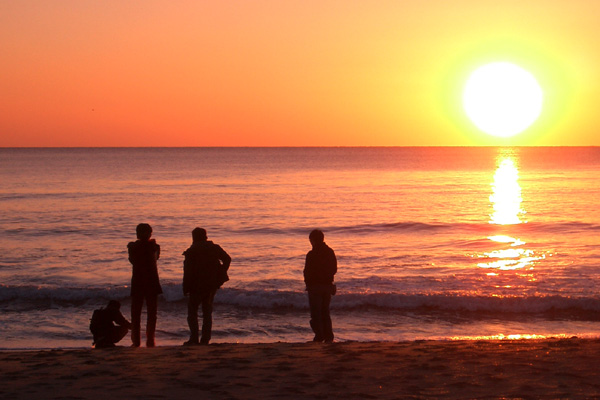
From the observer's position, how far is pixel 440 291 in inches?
663

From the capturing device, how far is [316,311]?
394 inches

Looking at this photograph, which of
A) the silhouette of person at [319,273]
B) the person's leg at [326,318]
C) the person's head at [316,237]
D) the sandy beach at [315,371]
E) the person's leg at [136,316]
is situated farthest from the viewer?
the person's leg at [326,318]

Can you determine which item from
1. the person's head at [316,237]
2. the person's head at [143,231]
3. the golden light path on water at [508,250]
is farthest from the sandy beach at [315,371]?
the golden light path on water at [508,250]

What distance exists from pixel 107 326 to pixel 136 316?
42 cm

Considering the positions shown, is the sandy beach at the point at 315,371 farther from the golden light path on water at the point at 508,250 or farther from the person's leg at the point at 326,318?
the golden light path on water at the point at 508,250

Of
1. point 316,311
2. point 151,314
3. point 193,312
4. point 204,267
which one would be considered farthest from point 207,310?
point 316,311

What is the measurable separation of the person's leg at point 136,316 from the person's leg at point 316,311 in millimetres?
2387

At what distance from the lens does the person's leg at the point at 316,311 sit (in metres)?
9.86

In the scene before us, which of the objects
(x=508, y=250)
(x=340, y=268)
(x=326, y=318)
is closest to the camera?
(x=326, y=318)

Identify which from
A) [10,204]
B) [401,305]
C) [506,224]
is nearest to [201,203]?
[10,204]

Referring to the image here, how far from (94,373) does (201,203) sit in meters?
37.4

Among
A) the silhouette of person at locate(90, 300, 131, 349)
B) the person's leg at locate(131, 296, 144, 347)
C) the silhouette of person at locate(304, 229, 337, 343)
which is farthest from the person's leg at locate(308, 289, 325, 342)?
the silhouette of person at locate(90, 300, 131, 349)

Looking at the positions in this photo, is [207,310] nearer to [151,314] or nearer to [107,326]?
[151,314]

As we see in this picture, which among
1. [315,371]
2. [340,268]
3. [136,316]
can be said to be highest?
[136,316]
